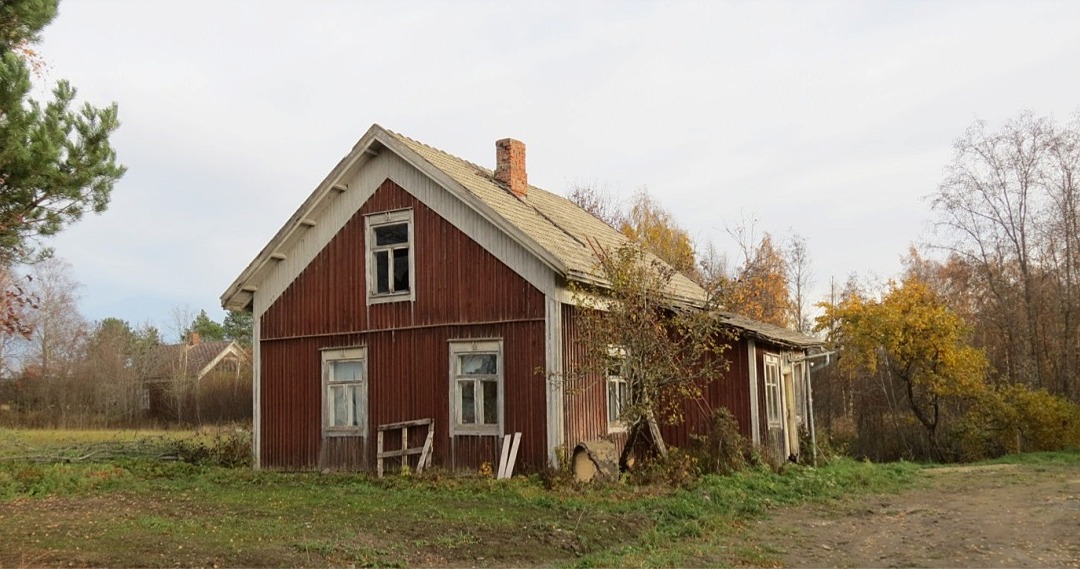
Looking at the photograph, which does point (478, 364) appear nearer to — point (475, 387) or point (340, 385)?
point (475, 387)

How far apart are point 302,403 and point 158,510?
5524 mm

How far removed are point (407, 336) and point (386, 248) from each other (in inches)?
75.5

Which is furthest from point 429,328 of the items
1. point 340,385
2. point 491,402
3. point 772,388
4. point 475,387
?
point 772,388

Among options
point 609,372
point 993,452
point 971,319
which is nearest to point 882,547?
point 609,372

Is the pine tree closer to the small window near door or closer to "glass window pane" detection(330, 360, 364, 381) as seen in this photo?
"glass window pane" detection(330, 360, 364, 381)

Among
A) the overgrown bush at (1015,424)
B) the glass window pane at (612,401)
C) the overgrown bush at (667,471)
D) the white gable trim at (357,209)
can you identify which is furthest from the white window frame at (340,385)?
the overgrown bush at (1015,424)

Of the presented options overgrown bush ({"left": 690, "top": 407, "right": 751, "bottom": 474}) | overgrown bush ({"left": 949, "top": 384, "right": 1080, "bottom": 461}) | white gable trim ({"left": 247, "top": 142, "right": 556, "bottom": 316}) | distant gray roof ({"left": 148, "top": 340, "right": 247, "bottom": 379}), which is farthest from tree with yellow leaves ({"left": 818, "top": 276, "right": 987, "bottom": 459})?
distant gray roof ({"left": 148, "top": 340, "right": 247, "bottom": 379})

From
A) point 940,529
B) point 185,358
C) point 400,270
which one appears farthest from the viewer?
point 185,358

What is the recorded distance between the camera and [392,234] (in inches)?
714

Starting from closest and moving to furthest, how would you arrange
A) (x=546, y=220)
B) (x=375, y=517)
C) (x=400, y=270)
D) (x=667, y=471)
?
(x=375, y=517)
(x=667, y=471)
(x=400, y=270)
(x=546, y=220)

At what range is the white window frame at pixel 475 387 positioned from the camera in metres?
16.6

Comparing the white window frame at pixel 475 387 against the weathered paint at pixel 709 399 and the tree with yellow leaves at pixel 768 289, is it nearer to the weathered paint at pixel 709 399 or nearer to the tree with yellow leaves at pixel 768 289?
the weathered paint at pixel 709 399

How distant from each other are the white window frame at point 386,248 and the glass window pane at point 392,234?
0.22 feet

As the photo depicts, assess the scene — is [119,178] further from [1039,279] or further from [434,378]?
[1039,279]
